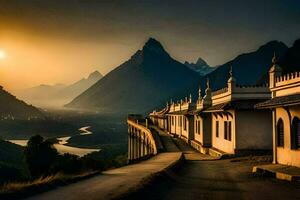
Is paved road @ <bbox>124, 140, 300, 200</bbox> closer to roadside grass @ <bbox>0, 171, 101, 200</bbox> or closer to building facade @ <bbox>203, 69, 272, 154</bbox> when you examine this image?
roadside grass @ <bbox>0, 171, 101, 200</bbox>

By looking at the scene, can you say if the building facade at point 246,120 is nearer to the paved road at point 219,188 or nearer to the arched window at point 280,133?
the arched window at point 280,133

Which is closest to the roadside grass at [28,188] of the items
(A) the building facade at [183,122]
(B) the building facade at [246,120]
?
(B) the building facade at [246,120]

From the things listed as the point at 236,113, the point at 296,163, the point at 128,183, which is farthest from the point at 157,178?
the point at 236,113

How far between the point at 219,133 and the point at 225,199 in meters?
25.9

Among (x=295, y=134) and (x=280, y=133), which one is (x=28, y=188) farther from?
(x=280, y=133)

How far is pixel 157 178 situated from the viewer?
19.3 meters

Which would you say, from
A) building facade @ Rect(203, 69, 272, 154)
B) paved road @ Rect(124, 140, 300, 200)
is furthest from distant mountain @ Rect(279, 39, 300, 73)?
paved road @ Rect(124, 140, 300, 200)

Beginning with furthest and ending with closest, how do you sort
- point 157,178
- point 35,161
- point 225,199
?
point 35,161 → point 157,178 → point 225,199

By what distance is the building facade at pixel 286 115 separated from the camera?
75.4ft

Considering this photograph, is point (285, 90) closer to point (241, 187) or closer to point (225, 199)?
point (241, 187)

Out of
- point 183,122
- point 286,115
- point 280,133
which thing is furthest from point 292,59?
point 286,115

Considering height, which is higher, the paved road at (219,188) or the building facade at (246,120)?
the building facade at (246,120)

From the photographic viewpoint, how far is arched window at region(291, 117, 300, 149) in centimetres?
2328

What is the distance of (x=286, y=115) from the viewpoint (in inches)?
968
